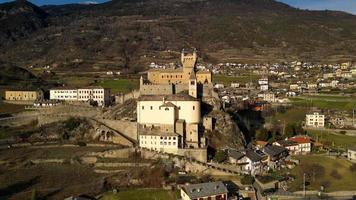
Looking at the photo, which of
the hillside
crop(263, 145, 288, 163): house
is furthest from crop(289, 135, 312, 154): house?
the hillside

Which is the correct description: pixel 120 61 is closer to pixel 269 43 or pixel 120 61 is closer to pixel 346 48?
pixel 269 43

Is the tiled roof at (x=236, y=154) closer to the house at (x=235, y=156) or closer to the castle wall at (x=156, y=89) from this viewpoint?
the house at (x=235, y=156)

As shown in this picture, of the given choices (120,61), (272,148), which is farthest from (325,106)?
(120,61)

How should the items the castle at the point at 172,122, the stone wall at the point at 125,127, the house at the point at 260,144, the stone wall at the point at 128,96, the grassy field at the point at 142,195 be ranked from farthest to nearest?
the stone wall at the point at 128,96
the stone wall at the point at 125,127
the house at the point at 260,144
the castle at the point at 172,122
the grassy field at the point at 142,195

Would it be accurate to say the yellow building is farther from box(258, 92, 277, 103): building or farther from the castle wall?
box(258, 92, 277, 103): building

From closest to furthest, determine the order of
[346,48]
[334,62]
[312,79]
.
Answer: [312,79]
[334,62]
[346,48]

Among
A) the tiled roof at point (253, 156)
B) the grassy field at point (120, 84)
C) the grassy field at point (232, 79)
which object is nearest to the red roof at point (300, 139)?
the tiled roof at point (253, 156)

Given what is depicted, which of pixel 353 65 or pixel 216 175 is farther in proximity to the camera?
pixel 353 65
